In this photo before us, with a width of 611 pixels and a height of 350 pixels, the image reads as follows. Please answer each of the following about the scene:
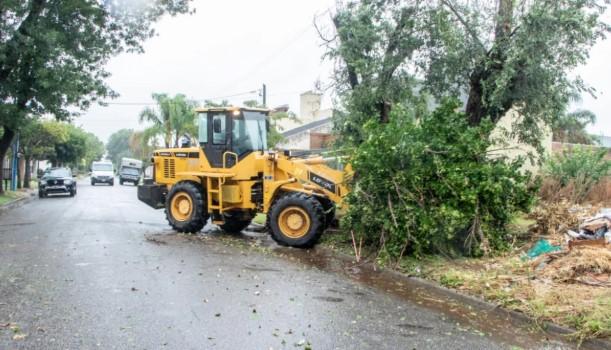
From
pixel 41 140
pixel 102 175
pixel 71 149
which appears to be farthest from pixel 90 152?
pixel 41 140

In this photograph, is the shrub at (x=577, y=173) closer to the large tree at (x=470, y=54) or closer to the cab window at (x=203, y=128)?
the large tree at (x=470, y=54)

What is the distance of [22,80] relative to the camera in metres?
20.9

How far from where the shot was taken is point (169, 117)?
140ft

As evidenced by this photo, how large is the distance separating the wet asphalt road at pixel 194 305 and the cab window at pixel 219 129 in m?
3.25

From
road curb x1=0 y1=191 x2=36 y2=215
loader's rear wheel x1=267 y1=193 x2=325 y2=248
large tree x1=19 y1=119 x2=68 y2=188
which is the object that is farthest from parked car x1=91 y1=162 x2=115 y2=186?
loader's rear wheel x1=267 y1=193 x2=325 y2=248

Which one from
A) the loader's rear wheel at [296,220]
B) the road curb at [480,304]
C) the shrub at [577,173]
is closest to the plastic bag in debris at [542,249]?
the road curb at [480,304]

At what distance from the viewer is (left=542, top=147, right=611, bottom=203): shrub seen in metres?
14.4

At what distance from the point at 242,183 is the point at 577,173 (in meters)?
9.34

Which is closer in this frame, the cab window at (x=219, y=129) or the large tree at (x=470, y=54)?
the large tree at (x=470, y=54)

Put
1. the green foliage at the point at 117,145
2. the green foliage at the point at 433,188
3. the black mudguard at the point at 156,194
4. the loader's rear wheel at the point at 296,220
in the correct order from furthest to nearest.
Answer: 1. the green foliage at the point at 117,145
2. the black mudguard at the point at 156,194
3. the loader's rear wheel at the point at 296,220
4. the green foliage at the point at 433,188

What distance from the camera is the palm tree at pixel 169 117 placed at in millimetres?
42156

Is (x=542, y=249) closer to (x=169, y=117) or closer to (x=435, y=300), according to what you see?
(x=435, y=300)

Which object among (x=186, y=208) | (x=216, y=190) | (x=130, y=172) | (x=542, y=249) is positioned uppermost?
(x=130, y=172)

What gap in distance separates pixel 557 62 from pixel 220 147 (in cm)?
763
